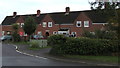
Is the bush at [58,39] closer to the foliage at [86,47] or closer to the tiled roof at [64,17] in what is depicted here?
the foliage at [86,47]

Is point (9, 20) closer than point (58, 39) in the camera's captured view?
No

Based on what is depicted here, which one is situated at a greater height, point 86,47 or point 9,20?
point 9,20

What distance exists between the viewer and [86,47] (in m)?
20.3

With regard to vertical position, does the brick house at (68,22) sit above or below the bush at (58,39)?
above

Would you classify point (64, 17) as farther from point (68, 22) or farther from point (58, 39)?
point (58, 39)

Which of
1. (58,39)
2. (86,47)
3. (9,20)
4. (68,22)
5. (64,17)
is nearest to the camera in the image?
(86,47)

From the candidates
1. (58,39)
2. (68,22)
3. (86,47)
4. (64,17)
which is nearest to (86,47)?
(86,47)

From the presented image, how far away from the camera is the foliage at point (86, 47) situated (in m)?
20.2

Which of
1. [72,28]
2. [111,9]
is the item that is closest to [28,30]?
[72,28]

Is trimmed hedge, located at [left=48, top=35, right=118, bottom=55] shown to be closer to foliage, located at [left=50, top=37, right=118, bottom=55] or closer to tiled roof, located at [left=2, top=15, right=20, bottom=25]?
foliage, located at [left=50, top=37, right=118, bottom=55]

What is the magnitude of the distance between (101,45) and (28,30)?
28.1 metres

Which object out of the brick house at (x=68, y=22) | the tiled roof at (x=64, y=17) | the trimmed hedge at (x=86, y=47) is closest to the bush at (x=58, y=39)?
the trimmed hedge at (x=86, y=47)

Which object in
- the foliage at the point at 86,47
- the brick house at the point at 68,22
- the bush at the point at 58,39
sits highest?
the brick house at the point at 68,22

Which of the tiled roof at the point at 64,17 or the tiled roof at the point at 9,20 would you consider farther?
the tiled roof at the point at 9,20
